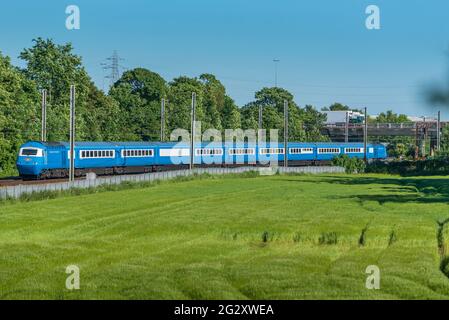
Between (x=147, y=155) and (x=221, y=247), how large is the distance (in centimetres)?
4460

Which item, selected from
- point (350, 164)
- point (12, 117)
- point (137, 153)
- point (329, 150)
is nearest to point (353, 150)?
point (329, 150)

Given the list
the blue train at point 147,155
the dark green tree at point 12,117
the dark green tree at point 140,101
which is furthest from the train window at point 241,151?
the dark green tree at point 12,117

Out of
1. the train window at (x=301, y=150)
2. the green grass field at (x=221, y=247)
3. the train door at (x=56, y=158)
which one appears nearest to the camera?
the green grass field at (x=221, y=247)

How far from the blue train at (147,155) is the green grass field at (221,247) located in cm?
1160

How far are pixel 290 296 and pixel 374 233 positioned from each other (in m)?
11.9

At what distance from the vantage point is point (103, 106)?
97.8 metres

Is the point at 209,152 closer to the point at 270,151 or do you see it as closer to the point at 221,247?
the point at 270,151

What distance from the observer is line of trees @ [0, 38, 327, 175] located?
65688 millimetres

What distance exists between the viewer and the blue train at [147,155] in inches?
2149

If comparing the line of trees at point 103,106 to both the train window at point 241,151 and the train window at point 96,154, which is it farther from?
the train window at point 241,151

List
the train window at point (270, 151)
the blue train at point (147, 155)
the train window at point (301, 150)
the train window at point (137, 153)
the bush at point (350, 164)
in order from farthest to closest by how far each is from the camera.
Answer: the train window at point (301, 150) → the train window at point (270, 151) → the bush at point (350, 164) → the train window at point (137, 153) → the blue train at point (147, 155)

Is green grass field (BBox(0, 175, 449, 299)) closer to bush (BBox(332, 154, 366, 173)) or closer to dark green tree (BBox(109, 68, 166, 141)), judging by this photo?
bush (BBox(332, 154, 366, 173))

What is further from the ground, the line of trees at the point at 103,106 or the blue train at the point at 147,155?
the line of trees at the point at 103,106

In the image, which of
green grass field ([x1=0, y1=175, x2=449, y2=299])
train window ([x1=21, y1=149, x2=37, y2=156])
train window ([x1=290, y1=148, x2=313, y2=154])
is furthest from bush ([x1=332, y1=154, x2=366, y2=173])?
train window ([x1=21, y1=149, x2=37, y2=156])
